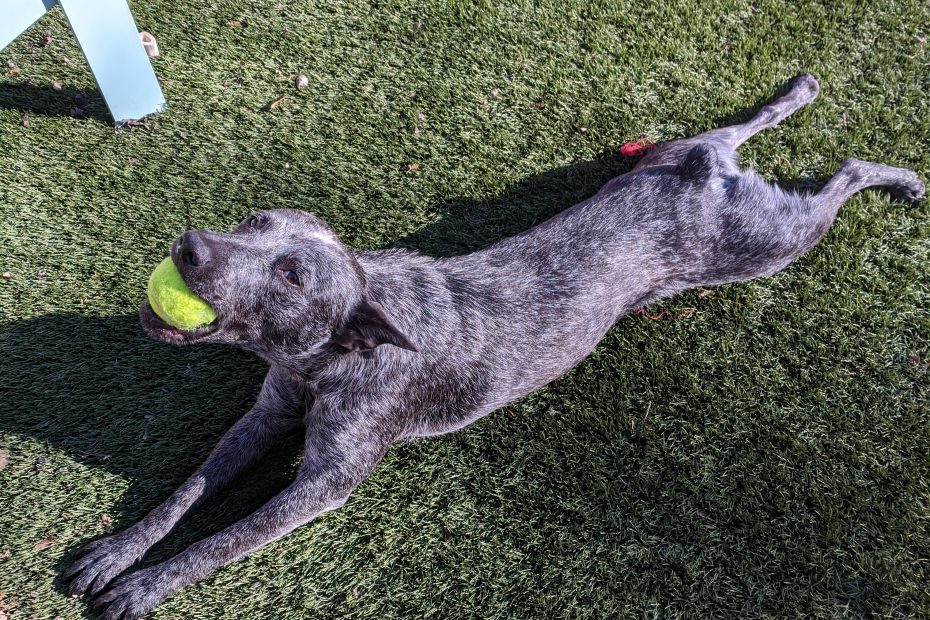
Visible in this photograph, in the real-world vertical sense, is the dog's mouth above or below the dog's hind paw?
above

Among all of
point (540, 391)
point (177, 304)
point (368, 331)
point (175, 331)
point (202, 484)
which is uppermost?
point (177, 304)

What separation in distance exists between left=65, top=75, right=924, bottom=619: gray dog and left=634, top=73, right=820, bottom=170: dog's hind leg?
27 centimetres

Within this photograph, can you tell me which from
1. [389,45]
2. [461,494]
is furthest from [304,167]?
[461,494]

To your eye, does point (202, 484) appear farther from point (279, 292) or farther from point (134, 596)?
point (279, 292)

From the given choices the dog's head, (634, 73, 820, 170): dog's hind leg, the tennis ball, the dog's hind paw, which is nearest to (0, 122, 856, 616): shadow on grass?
the dog's head

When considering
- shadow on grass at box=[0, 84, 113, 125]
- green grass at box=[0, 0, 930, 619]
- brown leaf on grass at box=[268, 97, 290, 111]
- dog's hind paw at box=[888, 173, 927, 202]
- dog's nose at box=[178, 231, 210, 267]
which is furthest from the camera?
brown leaf on grass at box=[268, 97, 290, 111]

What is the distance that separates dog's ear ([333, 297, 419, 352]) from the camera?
9.53 feet

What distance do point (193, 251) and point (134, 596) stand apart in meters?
1.88

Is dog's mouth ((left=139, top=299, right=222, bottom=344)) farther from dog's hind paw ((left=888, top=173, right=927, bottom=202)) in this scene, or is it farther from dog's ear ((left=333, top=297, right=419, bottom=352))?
dog's hind paw ((left=888, top=173, right=927, bottom=202))

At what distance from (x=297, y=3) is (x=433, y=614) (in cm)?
487

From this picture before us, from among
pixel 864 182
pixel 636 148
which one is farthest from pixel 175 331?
pixel 864 182

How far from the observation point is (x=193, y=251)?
111 inches

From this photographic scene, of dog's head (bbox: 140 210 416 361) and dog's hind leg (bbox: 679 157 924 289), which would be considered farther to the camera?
dog's hind leg (bbox: 679 157 924 289)

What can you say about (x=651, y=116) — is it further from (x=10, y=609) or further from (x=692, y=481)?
(x=10, y=609)
